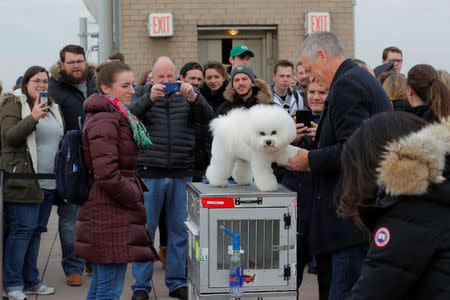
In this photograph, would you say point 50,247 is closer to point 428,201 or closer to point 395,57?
point 395,57

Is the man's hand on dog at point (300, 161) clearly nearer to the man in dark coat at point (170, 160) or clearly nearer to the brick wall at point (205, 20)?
the man in dark coat at point (170, 160)

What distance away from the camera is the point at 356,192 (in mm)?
2236

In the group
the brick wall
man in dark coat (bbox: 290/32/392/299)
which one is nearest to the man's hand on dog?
man in dark coat (bbox: 290/32/392/299)

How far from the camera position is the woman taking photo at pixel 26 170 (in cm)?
572

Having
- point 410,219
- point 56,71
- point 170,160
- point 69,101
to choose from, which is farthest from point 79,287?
point 410,219

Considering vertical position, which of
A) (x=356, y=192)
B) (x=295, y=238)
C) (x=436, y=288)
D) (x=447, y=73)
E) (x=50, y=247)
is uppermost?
(x=447, y=73)

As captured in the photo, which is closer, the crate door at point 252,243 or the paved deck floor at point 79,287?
the crate door at point 252,243

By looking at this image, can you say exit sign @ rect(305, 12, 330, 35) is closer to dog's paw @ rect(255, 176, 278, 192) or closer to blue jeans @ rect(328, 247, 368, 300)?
dog's paw @ rect(255, 176, 278, 192)

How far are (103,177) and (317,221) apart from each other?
138 centimetres

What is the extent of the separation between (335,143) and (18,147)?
3362 millimetres

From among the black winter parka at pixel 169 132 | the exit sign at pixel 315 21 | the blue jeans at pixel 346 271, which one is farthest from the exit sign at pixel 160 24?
the blue jeans at pixel 346 271

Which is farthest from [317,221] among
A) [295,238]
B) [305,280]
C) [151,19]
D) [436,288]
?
[151,19]

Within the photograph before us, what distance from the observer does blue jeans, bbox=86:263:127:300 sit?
415cm

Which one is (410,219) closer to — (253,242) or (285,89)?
(253,242)
